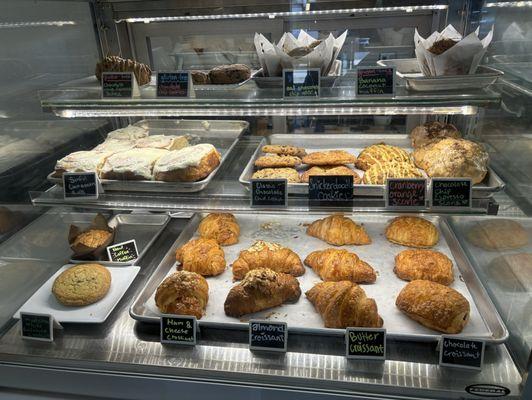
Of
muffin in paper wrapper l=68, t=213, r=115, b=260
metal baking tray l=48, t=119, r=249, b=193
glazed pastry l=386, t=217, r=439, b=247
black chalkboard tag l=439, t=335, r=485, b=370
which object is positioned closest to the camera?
black chalkboard tag l=439, t=335, r=485, b=370

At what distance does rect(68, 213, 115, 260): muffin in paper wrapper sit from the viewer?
2203 millimetres

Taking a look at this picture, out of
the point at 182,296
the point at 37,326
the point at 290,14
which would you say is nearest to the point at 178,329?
the point at 182,296

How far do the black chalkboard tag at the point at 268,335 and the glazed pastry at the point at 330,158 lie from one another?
840 millimetres

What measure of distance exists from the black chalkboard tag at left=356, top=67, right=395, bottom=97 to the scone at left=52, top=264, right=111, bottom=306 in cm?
137

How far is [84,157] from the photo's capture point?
6.67 ft

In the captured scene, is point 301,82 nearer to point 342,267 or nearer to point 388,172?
point 388,172

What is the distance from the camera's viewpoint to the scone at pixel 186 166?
1.91 meters

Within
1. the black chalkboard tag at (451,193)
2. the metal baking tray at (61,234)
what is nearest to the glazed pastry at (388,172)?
the black chalkboard tag at (451,193)

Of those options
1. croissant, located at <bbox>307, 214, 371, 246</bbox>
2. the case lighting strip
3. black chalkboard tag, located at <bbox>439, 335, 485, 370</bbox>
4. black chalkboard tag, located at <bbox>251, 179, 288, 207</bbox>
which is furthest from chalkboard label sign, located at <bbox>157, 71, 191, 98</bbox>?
black chalkboard tag, located at <bbox>439, 335, 485, 370</bbox>

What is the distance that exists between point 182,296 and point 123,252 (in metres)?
0.63

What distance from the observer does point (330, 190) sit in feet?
5.79

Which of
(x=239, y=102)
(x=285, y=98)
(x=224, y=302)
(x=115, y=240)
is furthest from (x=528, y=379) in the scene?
(x=115, y=240)

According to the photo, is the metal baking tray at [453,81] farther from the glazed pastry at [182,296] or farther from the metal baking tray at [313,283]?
the glazed pastry at [182,296]

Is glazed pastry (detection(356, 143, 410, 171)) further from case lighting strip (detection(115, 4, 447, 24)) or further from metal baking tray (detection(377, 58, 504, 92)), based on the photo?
case lighting strip (detection(115, 4, 447, 24))
